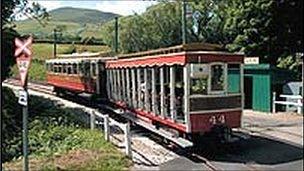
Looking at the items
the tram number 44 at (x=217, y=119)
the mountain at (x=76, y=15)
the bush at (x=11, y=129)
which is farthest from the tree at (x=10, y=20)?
the mountain at (x=76, y=15)

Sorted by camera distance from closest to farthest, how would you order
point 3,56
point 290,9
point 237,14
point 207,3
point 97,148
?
point 290,9
point 97,148
point 3,56
point 237,14
point 207,3

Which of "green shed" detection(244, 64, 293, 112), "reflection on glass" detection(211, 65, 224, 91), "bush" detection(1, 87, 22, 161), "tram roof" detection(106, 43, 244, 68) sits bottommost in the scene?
"bush" detection(1, 87, 22, 161)

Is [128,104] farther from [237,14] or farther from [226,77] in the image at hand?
[237,14]

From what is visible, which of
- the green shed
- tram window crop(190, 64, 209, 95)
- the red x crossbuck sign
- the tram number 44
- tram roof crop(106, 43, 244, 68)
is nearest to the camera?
the red x crossbuck sign

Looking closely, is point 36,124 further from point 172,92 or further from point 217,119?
point 217,119

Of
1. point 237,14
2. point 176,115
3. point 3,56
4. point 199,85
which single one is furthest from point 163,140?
point 237,14

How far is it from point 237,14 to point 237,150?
1369cm

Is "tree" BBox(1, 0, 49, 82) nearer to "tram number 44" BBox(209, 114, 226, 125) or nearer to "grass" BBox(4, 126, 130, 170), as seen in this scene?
"grass" BBox(4, 126, 130, 170)

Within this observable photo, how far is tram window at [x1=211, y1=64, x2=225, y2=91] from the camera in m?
12.6

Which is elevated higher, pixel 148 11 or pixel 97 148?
pixel 148 11

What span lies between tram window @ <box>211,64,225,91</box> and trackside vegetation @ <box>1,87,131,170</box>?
2.39 m

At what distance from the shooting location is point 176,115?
44.2 ft

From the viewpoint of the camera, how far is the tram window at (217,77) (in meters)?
12.6

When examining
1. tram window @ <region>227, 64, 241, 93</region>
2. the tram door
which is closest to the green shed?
the tram door
